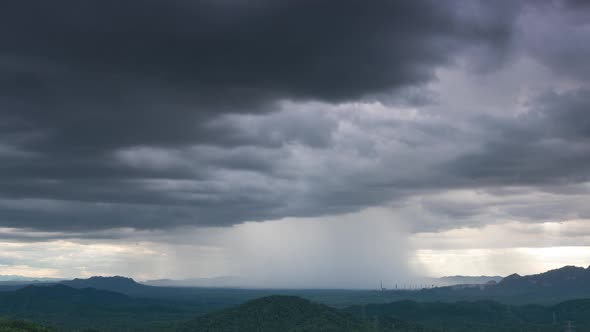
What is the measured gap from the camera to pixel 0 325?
186 meters

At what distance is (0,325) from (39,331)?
40.6 feet

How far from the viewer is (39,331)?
186500 mm
